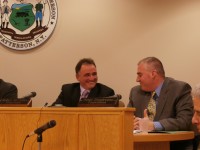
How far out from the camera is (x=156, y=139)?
269cm

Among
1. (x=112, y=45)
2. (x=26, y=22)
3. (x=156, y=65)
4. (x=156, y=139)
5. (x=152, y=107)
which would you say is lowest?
(x=156, y=139)

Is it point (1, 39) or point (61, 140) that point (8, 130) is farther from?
point (1, 39)

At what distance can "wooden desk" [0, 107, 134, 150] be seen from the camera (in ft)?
7.55

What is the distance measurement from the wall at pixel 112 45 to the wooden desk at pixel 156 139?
1264mm

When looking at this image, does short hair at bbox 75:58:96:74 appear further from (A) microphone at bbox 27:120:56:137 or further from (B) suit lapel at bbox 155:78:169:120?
(A) microphone at bbox 27:120:56:137

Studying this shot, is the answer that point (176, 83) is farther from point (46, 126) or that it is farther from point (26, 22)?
point (26, 22)

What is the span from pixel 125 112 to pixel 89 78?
1.86 m

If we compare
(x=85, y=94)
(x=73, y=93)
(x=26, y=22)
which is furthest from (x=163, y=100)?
(x=26, y=22)

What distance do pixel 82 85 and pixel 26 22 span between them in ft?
3.39

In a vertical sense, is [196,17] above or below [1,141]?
above

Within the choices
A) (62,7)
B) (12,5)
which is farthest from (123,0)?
(12,5)

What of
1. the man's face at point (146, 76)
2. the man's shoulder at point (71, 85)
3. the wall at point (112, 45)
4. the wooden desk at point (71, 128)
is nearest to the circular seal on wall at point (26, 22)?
the wall at point (112, 45)

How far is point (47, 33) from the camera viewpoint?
4.39 metres

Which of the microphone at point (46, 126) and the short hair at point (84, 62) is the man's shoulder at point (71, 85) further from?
the microphone at point (46, 126)
